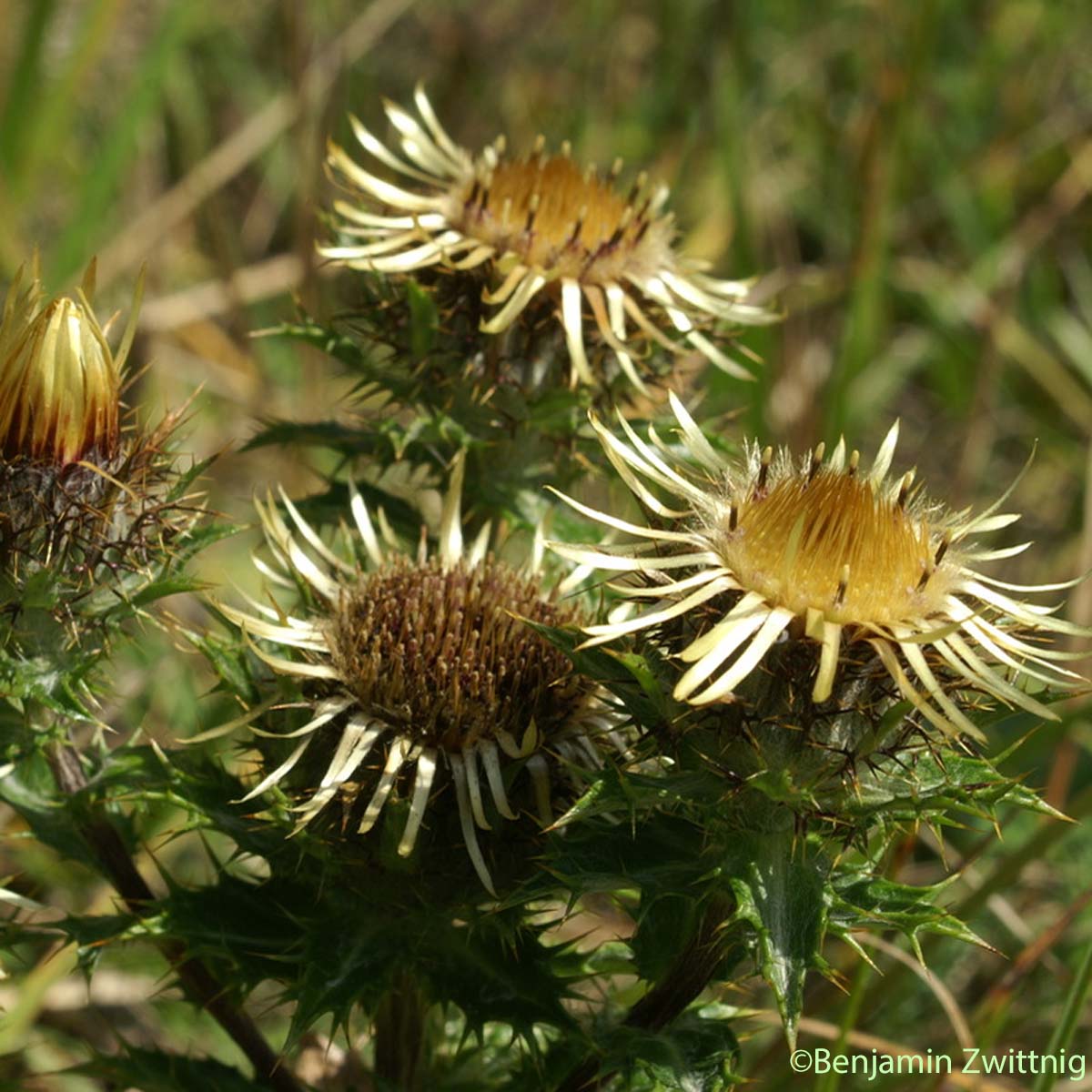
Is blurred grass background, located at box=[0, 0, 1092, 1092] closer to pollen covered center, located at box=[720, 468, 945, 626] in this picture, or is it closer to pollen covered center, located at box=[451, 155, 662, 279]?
pollen covered center, located at box=[451, 155, 662, 279]

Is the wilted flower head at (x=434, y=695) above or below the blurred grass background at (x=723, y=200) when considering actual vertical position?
below

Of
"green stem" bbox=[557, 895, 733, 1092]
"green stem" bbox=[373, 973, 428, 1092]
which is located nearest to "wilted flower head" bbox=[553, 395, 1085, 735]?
"green stem" bbox=[557, 895, 733, 1092]

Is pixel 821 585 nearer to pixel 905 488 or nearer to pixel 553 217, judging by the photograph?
pixel 905 488

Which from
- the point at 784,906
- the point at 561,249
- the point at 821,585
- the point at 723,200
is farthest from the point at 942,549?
the point at 723,200

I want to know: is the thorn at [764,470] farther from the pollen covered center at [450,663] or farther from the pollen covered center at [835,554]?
the pollen covered center at [450,663]

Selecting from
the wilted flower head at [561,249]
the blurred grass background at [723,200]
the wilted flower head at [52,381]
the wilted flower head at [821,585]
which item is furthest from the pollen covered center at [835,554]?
the blurred grass background at [723,200]

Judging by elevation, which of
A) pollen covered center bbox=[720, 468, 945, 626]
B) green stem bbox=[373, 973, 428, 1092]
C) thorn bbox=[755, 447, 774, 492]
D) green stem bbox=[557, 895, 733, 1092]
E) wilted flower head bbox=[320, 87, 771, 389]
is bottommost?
green stem bbox=[373, 973, 428, 1092]
